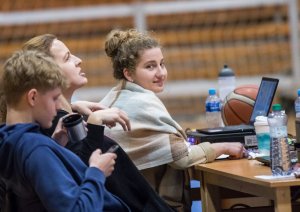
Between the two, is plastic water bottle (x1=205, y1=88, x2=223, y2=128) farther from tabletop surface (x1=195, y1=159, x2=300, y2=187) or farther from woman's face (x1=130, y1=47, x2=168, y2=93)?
tabletop surface (x1=195, y1=159, x2=300, y2=187)

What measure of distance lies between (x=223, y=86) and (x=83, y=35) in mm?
4749

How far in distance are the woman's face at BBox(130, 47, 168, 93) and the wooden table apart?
1.51 feet

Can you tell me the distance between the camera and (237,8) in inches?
372

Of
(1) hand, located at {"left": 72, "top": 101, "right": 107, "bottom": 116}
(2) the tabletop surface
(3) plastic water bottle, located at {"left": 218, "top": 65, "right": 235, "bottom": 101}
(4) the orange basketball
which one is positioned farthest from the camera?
(3) plastic water bottle, located at {"left": 218, "top": 65, "right": 235, "bottom": 101}

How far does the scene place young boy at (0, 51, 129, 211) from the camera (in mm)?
2633

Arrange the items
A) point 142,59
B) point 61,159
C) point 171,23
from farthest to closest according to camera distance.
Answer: point 171,23, point 142,59, point 61,159

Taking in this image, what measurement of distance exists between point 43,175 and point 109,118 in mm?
780

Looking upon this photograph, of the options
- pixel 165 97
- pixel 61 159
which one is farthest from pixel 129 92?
pixel 165 97

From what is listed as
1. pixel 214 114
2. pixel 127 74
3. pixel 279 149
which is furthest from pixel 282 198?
pixel 214 114

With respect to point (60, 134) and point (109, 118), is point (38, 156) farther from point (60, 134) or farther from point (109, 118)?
point (109, 118)

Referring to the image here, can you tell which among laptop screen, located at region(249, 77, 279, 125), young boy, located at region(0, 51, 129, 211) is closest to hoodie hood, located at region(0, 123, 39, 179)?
young boy, located at region(0, 51, 129, 211)

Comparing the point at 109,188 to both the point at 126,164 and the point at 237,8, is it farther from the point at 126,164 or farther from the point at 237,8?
the point at 237,8

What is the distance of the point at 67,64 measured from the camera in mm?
3676

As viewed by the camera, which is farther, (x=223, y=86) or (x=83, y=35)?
(x=83, y=35)
